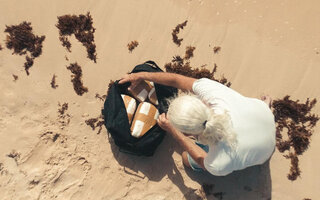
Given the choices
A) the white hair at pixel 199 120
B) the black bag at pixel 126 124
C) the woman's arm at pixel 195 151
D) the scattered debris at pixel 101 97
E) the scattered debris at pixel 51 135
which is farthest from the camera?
the scattered debris at pixel 101 97

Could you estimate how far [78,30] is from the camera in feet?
13.4

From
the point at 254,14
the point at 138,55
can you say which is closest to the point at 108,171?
the point at 138,55

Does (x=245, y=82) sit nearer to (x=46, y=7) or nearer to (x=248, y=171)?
(x=248, y=171)

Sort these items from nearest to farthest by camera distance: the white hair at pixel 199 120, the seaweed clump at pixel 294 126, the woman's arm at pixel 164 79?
the white hair at pixel 199 120
the woman's arm at pixel 164 79
the seaweed clump at pixel 294 126

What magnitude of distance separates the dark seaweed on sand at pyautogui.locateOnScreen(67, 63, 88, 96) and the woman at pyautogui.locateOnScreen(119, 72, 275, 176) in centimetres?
172

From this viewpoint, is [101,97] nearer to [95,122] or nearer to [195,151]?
[95,122]

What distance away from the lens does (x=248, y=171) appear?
12.5 ft

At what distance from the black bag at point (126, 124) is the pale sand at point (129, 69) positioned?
0.28 meters

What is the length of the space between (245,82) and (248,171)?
1227 millimetres

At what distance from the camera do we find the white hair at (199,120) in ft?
7.57

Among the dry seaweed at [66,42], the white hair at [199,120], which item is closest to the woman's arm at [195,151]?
the white hair at [199,120]

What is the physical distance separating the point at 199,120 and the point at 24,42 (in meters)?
3.03

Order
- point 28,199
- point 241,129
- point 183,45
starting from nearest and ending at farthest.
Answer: point 241,129 < point 28,199 < point 183,45

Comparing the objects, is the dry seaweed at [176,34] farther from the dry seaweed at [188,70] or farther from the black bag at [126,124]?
the black bag at [126,124]
